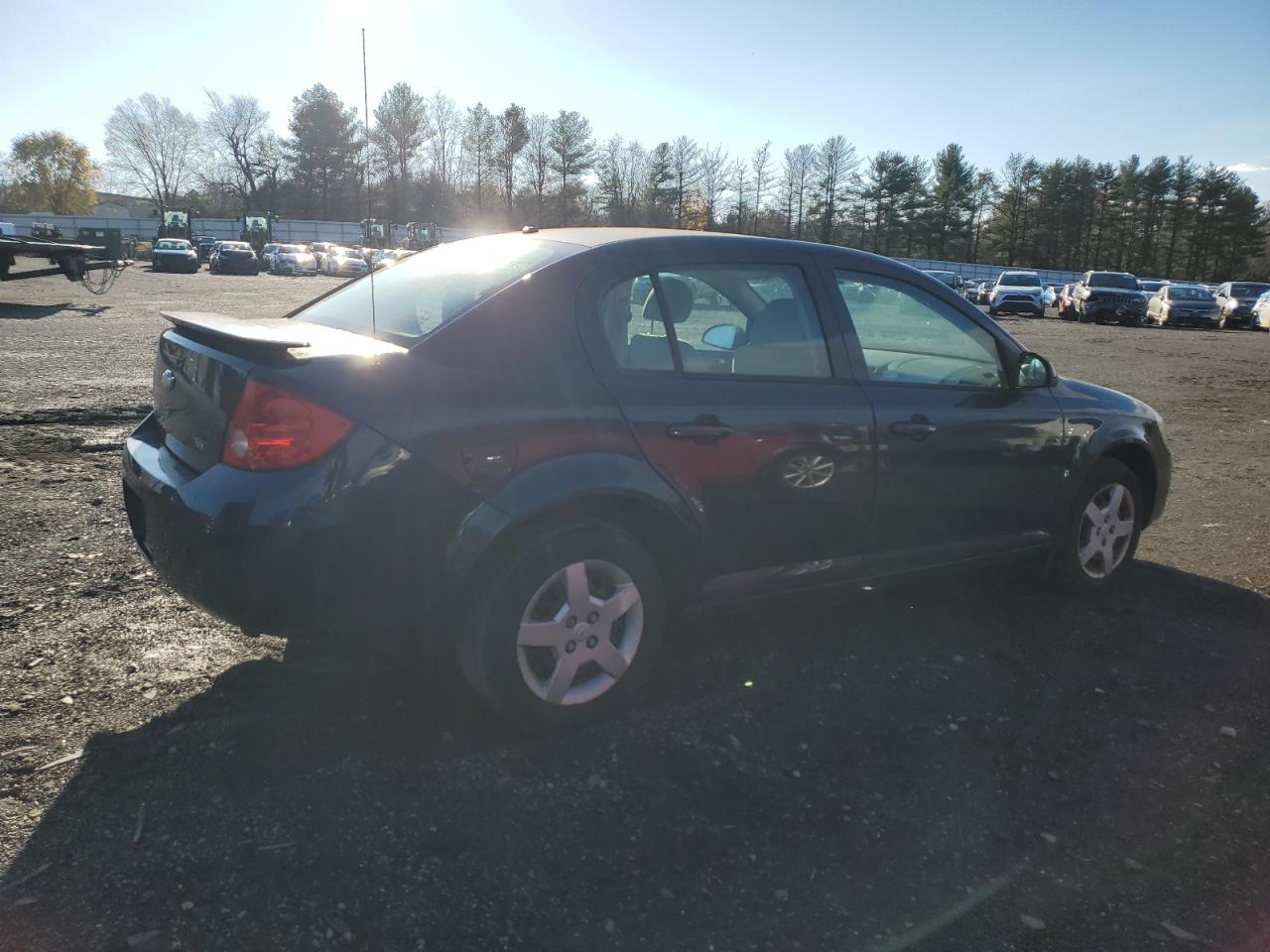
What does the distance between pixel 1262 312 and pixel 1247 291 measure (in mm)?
2321

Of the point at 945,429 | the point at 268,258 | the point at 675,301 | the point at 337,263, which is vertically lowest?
the point at 945,429

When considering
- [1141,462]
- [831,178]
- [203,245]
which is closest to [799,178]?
[831,178]

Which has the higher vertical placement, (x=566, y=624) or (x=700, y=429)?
(x=700, y=429)

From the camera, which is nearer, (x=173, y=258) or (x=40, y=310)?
(x=40, y=310)

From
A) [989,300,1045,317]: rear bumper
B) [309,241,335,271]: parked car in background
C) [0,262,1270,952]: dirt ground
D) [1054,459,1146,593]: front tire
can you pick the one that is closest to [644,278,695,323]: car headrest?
[0,262,1270,952]: dirt ground

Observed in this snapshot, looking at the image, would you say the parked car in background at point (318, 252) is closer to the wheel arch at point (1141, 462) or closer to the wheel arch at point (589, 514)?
the wheel arch at point (1141, 462)

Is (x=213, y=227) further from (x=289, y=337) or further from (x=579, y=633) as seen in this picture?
(x=579, y=633)

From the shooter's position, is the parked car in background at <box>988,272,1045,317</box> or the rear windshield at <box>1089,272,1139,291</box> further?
the parked car in background at <box>988,272,1045,317</box>

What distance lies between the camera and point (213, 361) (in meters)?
2.86

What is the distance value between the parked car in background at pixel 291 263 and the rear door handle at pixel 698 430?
2045 inches

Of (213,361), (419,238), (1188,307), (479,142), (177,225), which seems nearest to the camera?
(213,361)

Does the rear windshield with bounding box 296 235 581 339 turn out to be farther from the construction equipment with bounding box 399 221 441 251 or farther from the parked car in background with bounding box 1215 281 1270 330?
the construction equipment with bounding box 399 221 441 251

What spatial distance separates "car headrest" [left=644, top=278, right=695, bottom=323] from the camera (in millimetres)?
3158

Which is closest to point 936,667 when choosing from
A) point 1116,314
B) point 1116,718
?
point 1116,718
